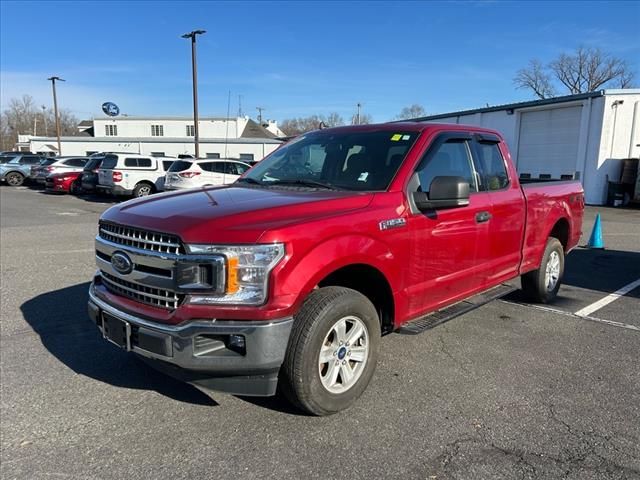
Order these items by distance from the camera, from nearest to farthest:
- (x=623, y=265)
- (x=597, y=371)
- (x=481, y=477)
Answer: (x=481, y=477), (x=597, y=371), (x=623, y=265)

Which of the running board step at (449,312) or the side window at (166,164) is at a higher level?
the side window at (166,164)

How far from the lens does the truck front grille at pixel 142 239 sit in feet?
8.99

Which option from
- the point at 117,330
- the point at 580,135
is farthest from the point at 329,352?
the point at 580,135

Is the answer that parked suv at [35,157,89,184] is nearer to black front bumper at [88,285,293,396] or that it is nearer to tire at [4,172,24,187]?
tire at [4,172,24,187]

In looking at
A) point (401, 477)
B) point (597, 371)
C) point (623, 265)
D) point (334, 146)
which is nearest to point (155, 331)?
point (401, 477)

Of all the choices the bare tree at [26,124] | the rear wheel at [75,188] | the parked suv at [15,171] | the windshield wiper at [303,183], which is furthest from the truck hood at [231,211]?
the bare tree at [26,124]

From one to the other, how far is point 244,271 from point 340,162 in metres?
1.67

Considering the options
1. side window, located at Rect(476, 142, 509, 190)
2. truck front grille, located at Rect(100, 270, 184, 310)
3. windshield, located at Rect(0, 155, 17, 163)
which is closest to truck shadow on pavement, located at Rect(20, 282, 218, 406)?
truck front grille, located at Rect(100, 270, 184, 310)

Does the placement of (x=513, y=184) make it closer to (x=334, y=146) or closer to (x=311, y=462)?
(x=334, y=146)

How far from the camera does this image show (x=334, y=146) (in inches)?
165

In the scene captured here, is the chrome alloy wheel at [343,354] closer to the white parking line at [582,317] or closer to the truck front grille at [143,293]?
the truck front grille at [143,293]

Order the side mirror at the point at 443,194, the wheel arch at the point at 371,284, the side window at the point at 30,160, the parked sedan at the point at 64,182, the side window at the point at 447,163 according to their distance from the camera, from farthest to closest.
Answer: the side window at the point at 30,160
the parked sedan at the point at 64,182
the side window at the point at 447,163
the side mirror at the point at 443,194
the wheel arch at the point at 371,284

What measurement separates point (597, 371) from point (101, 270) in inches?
152

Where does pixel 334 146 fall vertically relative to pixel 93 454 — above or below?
above
